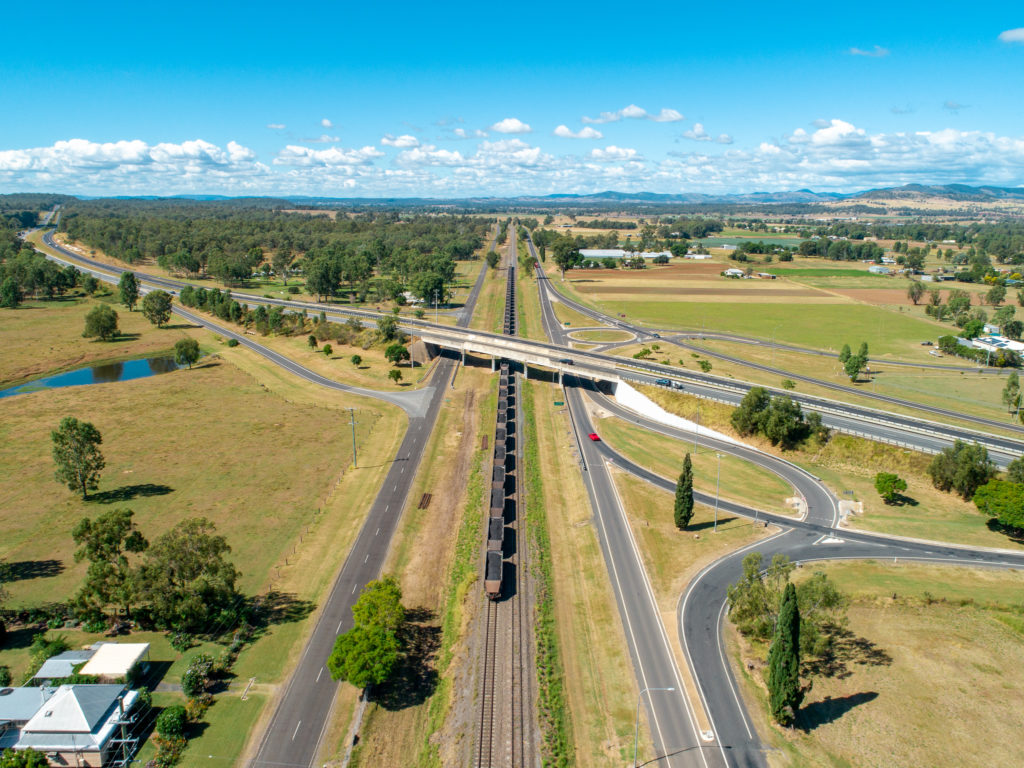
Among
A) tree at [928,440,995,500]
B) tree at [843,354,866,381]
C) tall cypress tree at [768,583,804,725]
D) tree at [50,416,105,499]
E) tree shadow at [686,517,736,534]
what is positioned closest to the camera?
tall cypress tree at [768,583,804,725]

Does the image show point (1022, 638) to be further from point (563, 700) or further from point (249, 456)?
point (249, 456)

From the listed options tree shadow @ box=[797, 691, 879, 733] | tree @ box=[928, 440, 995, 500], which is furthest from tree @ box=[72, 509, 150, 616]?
tree @ box=[928, 440, 995, 500]

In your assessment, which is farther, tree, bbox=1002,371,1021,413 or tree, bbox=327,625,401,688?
tree, bbox=1002,371,1021,413

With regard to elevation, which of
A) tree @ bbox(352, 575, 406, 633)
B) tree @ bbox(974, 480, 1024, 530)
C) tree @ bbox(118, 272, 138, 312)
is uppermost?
tree @ bbox(118, 272, 138, 312)

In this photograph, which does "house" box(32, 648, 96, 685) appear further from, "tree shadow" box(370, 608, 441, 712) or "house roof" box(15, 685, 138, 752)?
"tree shadow" box(370, 608, 441, 712)

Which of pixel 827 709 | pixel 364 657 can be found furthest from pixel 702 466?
pixel 364 657

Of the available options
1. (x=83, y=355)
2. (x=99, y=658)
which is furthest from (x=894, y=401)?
(x=83, y=355)
